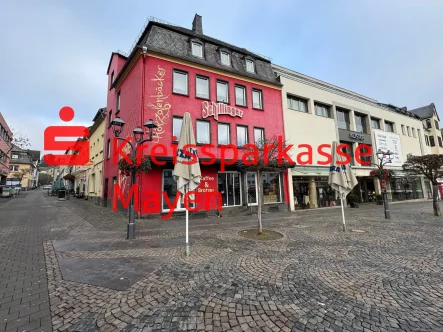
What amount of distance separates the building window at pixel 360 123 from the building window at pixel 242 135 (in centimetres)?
1459

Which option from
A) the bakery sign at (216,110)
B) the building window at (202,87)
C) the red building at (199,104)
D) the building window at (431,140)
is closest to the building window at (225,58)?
the red building at (199,104)

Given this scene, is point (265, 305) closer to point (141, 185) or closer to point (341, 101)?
point (141, 185)

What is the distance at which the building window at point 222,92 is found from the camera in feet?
49.8

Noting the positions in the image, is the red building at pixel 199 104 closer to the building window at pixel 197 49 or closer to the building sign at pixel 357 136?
the building window at pixel 197 49

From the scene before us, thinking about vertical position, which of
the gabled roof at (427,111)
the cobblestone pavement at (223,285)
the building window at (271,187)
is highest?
the gabled roof at (427,111)

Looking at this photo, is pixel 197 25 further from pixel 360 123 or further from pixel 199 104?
pixel 360 123

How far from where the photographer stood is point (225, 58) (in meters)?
16.2

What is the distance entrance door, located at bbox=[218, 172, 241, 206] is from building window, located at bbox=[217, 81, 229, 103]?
17.0 feet

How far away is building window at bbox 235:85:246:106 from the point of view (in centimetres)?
1598

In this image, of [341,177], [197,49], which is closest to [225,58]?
[197,49]

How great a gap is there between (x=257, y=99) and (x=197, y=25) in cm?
795

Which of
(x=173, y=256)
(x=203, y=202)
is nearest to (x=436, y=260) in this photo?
(x=173, y=256)

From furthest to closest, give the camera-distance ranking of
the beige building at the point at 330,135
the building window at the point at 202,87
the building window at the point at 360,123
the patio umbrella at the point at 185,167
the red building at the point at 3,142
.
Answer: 1. the red building at the point at 3,142
2. the building window at the point at 360,123
3. the beige building at the point at 330,135
4. the building window at the point at 202,87
5. the patio umbrella at the point at 185,167

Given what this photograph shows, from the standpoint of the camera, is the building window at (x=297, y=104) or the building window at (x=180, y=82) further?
the building window at (x=297, y=104)
